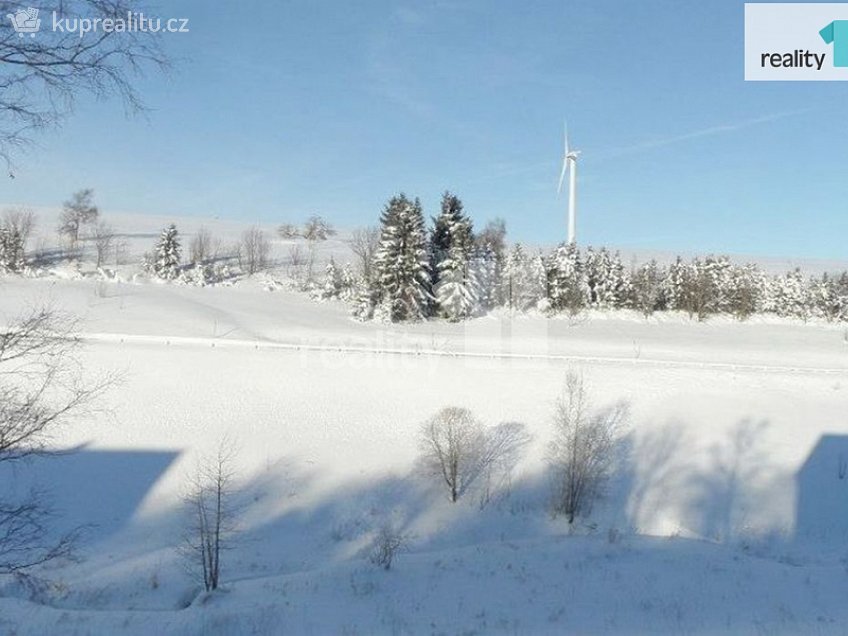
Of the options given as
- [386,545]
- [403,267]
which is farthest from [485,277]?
[386,545]

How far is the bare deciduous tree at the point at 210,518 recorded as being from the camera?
1667 cm

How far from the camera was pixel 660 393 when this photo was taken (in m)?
37.8

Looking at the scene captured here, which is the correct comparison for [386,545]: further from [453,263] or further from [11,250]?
[11,250]

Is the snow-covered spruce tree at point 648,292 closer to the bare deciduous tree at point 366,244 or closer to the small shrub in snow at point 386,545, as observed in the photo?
the bare deciduous tree at point 366,244

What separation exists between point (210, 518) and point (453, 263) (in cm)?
3740

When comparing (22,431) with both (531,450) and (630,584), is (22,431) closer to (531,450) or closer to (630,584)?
(630,584)

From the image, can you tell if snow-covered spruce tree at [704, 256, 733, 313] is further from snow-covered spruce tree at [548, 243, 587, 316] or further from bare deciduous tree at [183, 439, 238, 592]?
bare deciduous tree at [183, 439, 238, 592]

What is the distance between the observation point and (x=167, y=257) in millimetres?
80938

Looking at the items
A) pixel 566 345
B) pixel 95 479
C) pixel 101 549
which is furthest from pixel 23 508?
pixel 566 345

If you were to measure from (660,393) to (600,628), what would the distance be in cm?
2969

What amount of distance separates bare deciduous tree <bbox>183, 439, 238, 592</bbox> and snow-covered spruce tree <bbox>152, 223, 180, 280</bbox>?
188ft

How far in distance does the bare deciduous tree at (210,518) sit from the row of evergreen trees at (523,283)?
28073mm

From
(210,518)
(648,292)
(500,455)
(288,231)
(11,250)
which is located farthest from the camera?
(288,231)

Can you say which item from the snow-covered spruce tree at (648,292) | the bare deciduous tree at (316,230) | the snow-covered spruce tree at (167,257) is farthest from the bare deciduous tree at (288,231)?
the snow-covered spruce tree at (648,292)
